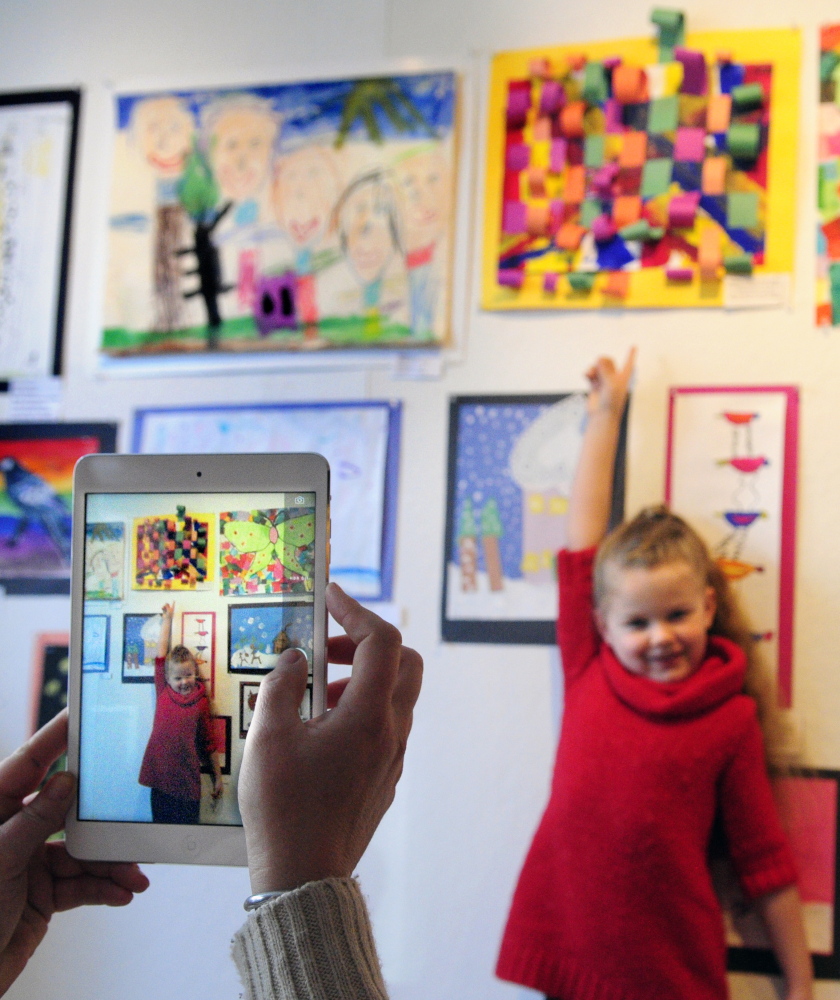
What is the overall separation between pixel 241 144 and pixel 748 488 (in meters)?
0.98

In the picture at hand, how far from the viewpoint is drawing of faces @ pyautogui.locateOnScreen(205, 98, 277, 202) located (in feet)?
5.06

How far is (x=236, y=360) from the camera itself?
1529 mm

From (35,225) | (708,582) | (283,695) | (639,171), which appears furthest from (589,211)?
(283,695)

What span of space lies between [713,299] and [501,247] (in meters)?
0.33

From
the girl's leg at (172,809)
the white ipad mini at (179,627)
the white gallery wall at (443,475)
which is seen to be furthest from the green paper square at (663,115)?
the girl's leg at (172,809)

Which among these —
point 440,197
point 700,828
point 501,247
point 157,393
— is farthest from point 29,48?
point 700,828

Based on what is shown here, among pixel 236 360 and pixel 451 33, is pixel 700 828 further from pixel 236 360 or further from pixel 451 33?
pixel 451 33

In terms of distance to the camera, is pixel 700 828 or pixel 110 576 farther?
pixel 700 828

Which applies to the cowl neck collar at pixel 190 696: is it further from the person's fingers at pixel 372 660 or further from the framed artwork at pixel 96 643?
the person's fingers at pixel 372 660

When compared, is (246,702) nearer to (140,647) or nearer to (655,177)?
(140,647)

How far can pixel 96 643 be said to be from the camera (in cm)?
79

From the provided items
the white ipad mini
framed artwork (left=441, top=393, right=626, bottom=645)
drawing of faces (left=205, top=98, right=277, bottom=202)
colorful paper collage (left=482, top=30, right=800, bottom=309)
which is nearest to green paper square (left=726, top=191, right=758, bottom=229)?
colorful paper collage (left=482, top=30, right=800, bottom=309)

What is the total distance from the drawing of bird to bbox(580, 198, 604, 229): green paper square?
37.9 inches

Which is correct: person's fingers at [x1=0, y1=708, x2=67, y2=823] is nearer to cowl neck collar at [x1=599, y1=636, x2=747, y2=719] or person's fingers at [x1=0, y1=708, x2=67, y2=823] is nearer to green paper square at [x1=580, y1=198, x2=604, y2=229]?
cowl neck collar at [x1=599, y1=636, x2=747, y2=719]
